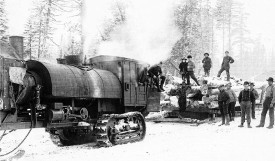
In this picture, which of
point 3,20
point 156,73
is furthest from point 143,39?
point 3,20

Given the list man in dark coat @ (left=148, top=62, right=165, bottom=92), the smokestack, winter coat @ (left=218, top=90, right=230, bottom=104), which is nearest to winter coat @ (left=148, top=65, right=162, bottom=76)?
man in dark coat @ (left=148, top=62, right=165, bottom=92)

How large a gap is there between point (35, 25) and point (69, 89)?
87.4ft

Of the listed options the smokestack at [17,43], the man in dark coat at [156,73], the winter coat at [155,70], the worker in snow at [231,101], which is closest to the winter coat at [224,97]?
the worker in snow at [231,101]

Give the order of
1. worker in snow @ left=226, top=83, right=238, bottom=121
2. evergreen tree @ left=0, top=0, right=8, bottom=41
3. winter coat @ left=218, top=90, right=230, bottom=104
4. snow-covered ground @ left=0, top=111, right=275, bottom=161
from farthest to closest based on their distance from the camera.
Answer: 1. evergreen tree @ left=0, top=0, right=8, bottom=41
2. worker in snow @ left=226, top=83, right=238, bottom=121
3. winter coat @ left=218, top=90, right=230, bottom=104
4. snow-covered ground @ left=0, top=111, right=275, bottom=161

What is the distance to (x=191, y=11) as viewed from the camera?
28.9 metres

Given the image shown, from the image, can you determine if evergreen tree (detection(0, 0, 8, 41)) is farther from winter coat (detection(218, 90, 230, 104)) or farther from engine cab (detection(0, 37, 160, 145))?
winter coat (detection(218, 90, 230, 104))

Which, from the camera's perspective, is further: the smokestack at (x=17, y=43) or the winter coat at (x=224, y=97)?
the winter coat at (x=224, y=97)

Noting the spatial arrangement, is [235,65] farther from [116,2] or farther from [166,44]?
[166,44]

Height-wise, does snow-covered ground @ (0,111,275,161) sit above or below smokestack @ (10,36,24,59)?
below

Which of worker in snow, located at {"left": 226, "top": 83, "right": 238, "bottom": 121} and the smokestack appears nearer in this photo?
the smokestack

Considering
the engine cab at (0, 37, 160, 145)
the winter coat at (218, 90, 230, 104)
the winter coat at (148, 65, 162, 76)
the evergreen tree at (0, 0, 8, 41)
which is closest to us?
the engine cab at (0, 37, 160, 145)

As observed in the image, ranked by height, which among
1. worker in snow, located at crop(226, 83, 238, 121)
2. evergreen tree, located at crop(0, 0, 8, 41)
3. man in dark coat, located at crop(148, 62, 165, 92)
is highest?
evergreen tree, located at crop(0, 0, 8, 41)

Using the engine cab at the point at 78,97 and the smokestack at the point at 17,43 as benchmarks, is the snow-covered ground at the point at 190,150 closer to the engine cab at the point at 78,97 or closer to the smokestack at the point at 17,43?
the engine cab at the point at 78,97

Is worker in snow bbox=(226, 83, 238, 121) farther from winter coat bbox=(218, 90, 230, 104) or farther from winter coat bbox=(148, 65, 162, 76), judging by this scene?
winter coat bbox=(148, 65, 162, 76)
